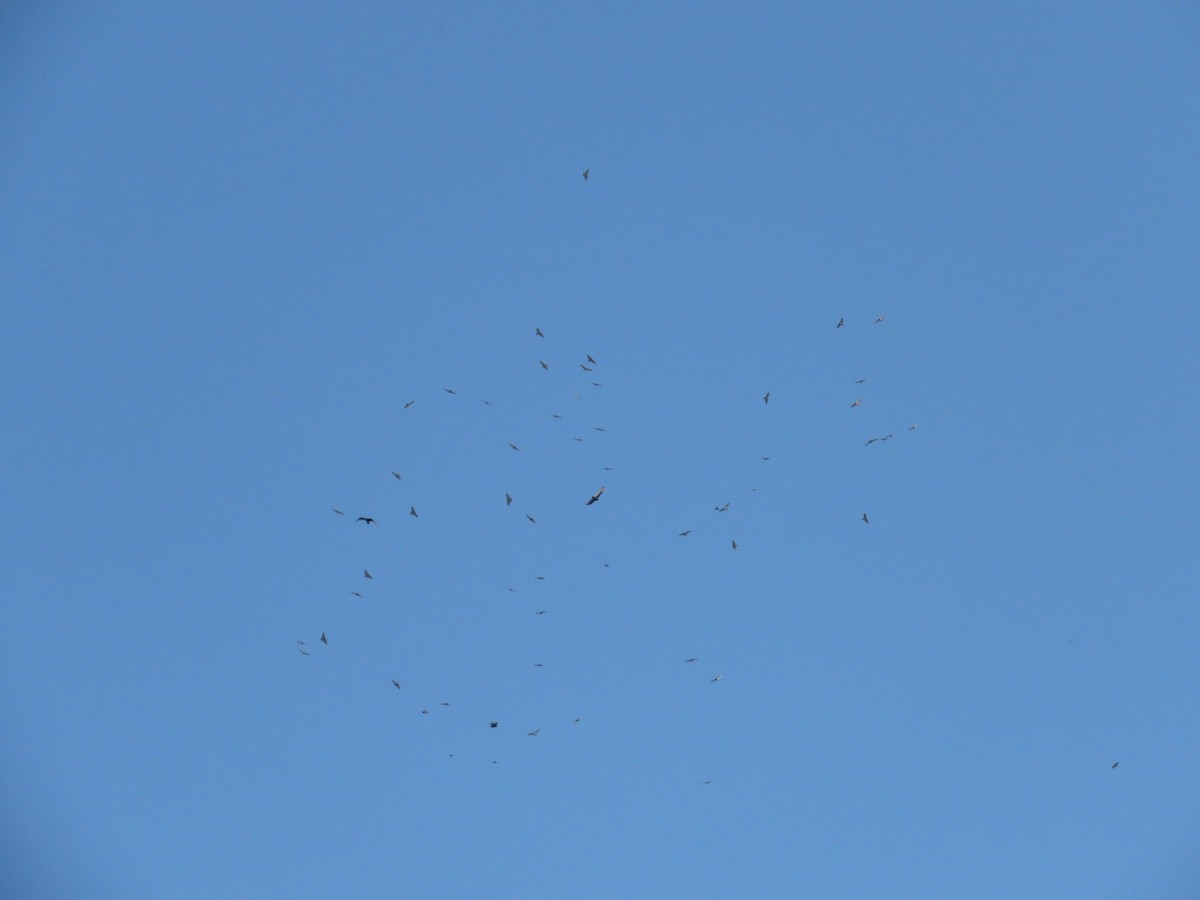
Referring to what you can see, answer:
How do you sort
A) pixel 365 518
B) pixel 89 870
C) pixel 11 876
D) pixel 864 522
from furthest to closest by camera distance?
pixel 11 876 → pixel 89 870 → pixel 864 522 → pixel 365 518

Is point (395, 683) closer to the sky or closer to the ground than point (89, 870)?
closer to the sky

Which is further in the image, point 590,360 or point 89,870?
point 89,870

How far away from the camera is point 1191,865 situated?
54.9 meters

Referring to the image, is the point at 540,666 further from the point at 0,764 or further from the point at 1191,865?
the point at 0,764

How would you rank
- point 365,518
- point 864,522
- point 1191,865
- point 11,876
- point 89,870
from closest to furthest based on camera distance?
point 365,518
point 864,522
point 1191,865
point 89,870
point 11,876

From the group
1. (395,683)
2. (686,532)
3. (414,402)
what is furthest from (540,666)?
(414,402)

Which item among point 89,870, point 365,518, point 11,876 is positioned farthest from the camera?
point 11,876

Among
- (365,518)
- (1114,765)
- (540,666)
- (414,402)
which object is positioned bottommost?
(1114,765)

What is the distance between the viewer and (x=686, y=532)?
1433 inches

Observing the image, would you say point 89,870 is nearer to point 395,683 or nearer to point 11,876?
point 11,876

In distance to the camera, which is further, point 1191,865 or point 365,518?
point 1191,865

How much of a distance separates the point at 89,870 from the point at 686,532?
78487 mm

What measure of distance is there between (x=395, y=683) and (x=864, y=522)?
24.3 m

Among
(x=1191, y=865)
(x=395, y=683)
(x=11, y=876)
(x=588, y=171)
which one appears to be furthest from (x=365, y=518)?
(x=11, y=876)
